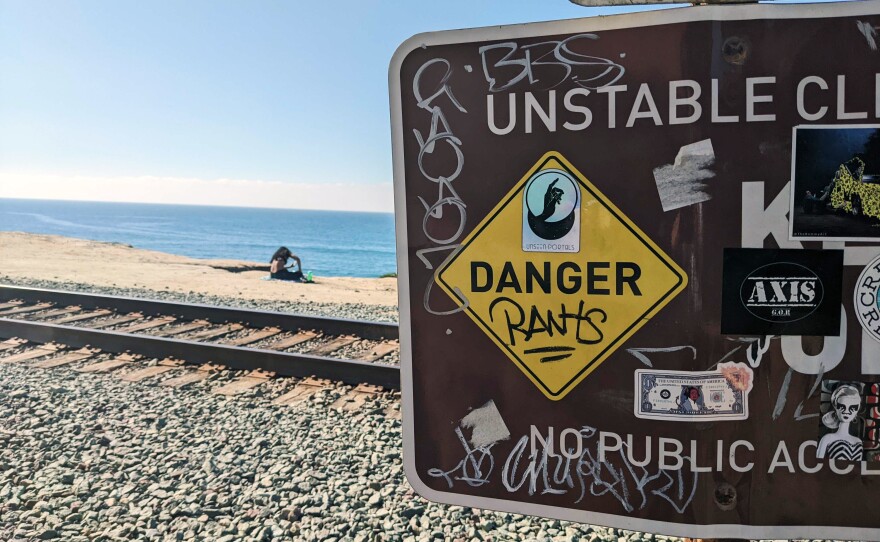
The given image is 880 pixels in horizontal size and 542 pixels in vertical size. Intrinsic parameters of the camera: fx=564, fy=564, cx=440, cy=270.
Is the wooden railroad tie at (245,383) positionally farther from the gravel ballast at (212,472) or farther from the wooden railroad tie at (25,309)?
the wooden railroad tie at (25,309)

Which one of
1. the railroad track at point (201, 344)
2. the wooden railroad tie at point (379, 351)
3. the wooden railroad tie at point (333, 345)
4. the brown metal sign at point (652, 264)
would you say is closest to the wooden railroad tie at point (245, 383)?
the railroad track at point (201, 344)

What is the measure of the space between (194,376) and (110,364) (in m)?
1.28

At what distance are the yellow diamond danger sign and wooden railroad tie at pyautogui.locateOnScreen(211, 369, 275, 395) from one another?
461 centimetres

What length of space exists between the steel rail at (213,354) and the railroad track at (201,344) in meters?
0.01

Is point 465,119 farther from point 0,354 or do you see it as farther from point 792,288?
point 0,354

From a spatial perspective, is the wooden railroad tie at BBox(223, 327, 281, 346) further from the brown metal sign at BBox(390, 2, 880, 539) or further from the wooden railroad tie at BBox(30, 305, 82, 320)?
the brown metal sign at BBox(390, 2, 880, 539)

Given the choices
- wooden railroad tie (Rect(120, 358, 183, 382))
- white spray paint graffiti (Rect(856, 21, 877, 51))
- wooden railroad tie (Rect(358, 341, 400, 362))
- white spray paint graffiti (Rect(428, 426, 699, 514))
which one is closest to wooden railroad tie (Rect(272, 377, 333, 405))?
wooden railroad tie (Rect(358, 341, 400, 362))

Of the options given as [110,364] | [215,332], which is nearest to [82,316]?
[215,332]

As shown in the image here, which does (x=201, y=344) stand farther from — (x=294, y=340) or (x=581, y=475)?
(x=581, y=475)

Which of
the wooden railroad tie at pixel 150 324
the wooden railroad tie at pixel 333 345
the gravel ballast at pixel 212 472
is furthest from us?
the wooden railroad tie at pixel 150 324

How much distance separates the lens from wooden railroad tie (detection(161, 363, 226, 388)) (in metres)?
5.82

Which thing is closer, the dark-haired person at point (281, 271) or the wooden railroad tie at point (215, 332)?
the wooden railroad tie at point (215, 332)

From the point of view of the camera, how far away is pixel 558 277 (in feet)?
5.04

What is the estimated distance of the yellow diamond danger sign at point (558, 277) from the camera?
1479mm
